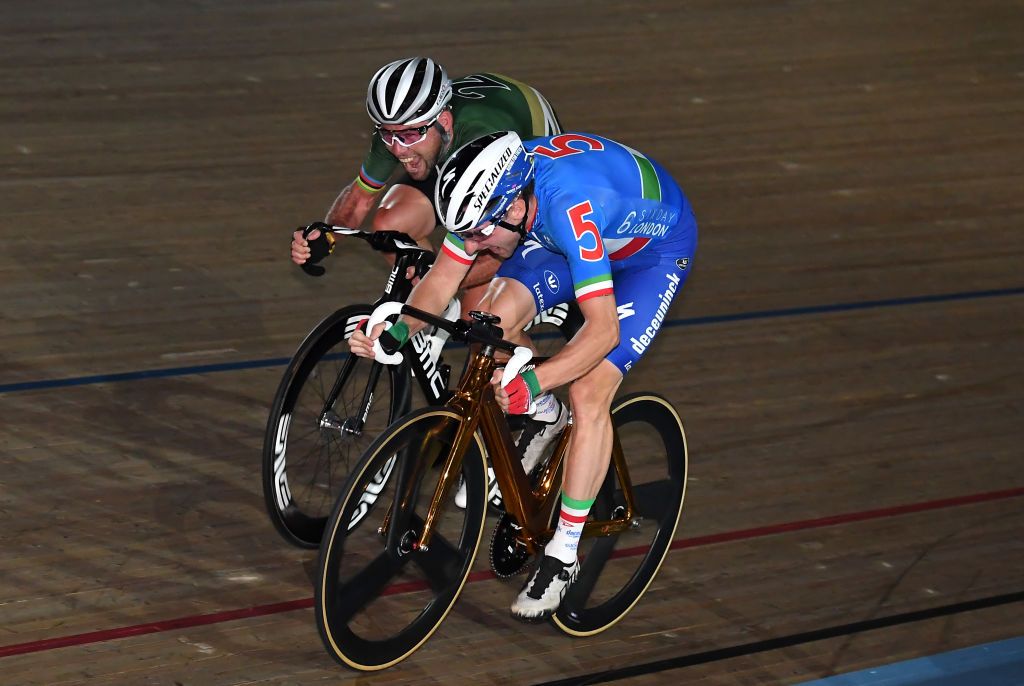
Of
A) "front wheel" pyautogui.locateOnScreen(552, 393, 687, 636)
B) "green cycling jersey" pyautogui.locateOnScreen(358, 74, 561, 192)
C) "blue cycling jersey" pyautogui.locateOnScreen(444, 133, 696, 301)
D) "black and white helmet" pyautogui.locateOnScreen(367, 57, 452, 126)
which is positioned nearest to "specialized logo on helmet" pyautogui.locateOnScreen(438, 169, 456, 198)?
"blue cycling jersey" pyautogui.locateOnScreen(444, 133, 696, 301)

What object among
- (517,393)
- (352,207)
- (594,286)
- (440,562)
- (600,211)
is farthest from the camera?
(352,207)

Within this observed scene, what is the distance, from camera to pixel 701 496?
153 inches

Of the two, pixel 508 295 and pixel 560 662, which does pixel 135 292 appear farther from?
pixel 560 662

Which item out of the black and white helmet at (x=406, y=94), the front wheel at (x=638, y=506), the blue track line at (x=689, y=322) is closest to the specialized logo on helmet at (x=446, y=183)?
the black and white helmet at (x=406, y=94)

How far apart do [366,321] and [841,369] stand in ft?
8.18

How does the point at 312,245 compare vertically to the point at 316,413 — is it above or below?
above

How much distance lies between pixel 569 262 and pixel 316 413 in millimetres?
896

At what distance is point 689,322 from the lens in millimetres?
4984

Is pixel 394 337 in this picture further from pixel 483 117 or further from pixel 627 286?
pixel 483 117

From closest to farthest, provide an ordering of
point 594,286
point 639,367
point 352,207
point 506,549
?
1. point 594,286
2. point 506,549
3. point 352,207
4. point 639,367

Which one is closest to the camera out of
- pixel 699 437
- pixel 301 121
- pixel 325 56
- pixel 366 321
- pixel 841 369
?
pixel 366 321

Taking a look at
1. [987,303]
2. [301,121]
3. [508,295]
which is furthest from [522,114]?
[301,121]

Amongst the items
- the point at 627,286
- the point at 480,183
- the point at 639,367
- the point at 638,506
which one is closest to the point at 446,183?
the point at 480,183

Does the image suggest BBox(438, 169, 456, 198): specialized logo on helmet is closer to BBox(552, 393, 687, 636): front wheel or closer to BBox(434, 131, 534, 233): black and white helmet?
BBox(434, 131, 534, 233): black and white helmet
